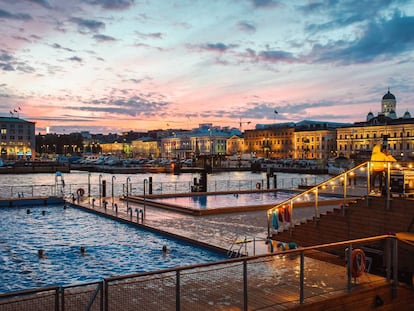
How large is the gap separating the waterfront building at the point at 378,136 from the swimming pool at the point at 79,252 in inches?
4050

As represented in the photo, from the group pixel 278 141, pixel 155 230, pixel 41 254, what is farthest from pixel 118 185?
pixel 278 141

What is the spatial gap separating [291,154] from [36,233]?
165 m

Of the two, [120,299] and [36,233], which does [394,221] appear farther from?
[36,233]

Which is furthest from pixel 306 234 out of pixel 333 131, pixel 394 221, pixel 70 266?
pixel 333 131

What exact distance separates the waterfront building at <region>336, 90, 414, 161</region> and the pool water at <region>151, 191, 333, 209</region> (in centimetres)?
8333

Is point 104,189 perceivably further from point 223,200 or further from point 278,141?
point 278,141

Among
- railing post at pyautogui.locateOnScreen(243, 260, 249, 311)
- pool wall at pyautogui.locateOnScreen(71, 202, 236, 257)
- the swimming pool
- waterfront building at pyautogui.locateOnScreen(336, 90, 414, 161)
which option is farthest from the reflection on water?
waterfront building at pyautogui.locateOnScreen(336, 90, 414, 161)

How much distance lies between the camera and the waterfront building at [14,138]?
19350 centimetres

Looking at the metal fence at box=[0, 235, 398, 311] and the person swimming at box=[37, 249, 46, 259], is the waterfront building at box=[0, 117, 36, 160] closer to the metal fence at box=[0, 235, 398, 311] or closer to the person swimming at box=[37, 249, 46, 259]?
the person swimming at box=[37, 249, 46, 259]

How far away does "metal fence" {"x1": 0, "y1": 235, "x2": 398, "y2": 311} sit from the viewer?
828cm

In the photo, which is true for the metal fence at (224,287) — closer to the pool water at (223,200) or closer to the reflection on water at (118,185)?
the pool water at (223,200)

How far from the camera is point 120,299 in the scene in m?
9.00

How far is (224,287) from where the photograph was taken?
10.1 metres

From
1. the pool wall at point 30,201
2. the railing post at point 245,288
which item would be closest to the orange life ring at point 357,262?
the railing post at point 245,288
